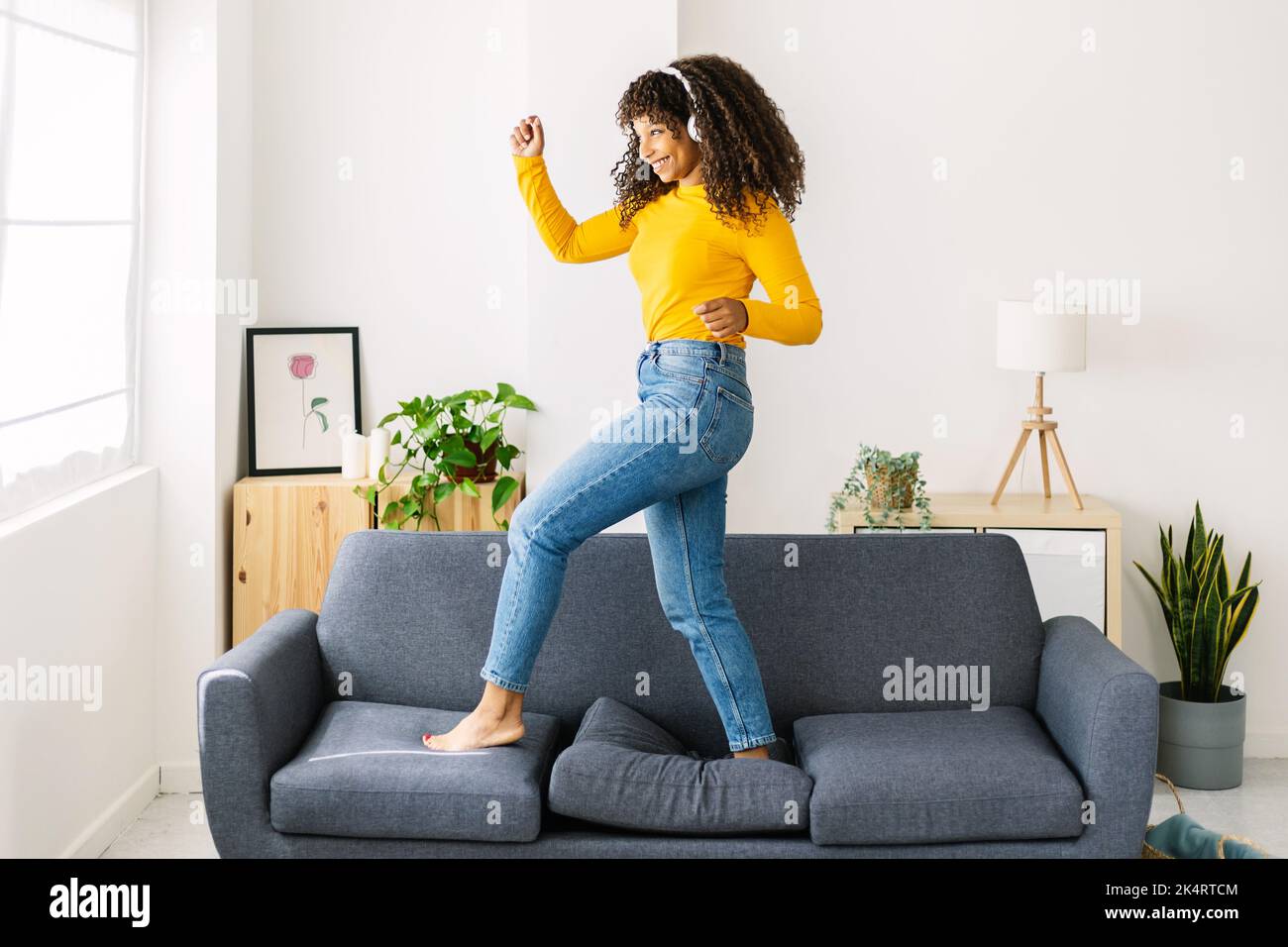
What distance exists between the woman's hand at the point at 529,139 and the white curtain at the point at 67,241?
1135 millimetres

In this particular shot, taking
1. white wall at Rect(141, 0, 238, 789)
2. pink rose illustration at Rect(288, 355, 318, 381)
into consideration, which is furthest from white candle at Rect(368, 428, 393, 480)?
white wall at Rect(141, 0, 238, 789)

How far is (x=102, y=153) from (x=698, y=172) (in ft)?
5.76

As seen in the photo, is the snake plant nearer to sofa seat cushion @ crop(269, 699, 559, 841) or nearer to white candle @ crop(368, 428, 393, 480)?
sofa seat cushion @ crop(269, 699, 559, 841)

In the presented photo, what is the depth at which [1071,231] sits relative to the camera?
4301mm

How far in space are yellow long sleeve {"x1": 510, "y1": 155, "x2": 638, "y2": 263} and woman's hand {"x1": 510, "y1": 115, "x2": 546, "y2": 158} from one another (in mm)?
12

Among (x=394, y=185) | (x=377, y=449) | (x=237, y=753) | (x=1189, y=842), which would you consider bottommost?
(x=1189, y=842)

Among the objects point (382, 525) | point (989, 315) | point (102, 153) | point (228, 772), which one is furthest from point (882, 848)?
point (102, 153)

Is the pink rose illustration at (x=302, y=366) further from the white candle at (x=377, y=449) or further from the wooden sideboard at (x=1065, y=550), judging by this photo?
the wooden sideboard at (x=1065, y=550)

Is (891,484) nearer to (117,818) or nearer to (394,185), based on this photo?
(394,185)

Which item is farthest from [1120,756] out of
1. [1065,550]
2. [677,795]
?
[1065,550]

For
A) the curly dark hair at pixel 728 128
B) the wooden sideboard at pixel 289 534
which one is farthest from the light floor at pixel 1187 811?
the curly dark hair at pixel 728 128

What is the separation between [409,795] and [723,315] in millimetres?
1092

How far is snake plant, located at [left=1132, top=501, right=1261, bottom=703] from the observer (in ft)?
13.1

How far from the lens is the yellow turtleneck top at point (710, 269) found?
255cm
